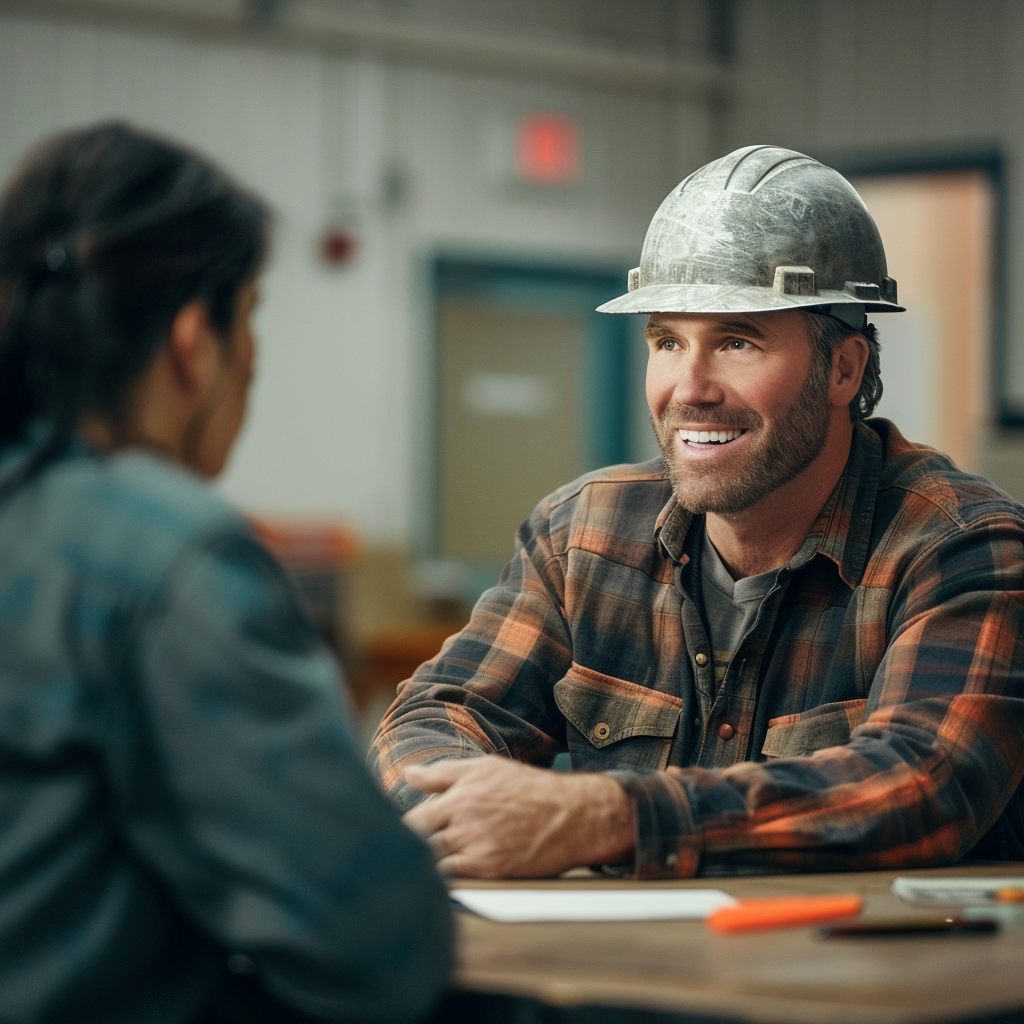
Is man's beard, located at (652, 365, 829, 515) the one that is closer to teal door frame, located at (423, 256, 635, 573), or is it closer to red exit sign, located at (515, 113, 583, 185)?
teal door frame, located at (423, 256, 635, 573)

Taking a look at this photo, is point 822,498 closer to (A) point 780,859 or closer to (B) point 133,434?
(A) point 780,859

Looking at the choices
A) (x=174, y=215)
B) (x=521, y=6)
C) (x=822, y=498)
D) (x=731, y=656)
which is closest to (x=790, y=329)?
(x=822, y=498)

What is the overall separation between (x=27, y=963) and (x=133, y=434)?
0.38 m

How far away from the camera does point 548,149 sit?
686 cm

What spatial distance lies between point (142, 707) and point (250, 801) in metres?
0.10

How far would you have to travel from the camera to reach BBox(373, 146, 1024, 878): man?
1.75 meters

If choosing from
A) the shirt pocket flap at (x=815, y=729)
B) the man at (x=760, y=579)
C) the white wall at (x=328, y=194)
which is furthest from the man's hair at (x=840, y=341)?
the white wall at (x=328, y=194)

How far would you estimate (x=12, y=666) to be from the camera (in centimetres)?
103

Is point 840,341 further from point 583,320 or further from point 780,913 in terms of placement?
point 583,320

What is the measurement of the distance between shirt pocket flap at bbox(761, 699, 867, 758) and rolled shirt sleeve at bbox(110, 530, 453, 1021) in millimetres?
945

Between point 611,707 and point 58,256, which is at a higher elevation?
point 58,256

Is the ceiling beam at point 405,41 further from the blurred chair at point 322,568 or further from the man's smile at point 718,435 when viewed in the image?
the man's smile at point 718,435

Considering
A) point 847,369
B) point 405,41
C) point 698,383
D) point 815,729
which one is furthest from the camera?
point 405,41

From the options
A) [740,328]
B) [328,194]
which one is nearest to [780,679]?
[740,328]
